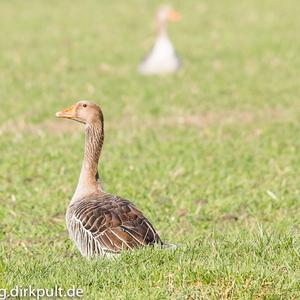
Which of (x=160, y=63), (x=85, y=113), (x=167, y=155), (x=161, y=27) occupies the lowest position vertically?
(x=167, y=155)

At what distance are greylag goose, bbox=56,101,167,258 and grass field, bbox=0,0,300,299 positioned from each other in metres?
0.20

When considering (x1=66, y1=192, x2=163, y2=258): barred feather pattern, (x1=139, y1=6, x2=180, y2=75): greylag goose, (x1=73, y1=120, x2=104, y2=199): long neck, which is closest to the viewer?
(x1=66, y1=192, x2=163, y2=258): barred feather pattern

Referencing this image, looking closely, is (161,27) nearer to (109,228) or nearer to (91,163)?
(91,163)

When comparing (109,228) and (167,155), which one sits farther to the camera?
(167,155)

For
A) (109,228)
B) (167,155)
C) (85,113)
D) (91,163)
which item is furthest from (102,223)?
(167,155)

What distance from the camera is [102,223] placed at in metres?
6.51

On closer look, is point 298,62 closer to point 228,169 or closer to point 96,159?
point 228,169

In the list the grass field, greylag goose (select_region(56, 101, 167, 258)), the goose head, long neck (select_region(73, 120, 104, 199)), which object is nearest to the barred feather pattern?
greylag goose (select_region(56, 101, 167, 258))

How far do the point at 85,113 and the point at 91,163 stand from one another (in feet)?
1.52

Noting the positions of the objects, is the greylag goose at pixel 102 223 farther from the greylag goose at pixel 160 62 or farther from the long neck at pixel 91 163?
the greylag goose at pixel 160 62

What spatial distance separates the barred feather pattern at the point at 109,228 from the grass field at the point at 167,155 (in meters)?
0.19

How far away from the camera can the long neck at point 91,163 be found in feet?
24.0

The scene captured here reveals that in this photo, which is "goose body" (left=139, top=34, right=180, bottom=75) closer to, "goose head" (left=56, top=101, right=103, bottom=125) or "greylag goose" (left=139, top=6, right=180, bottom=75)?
"greylag goose" (left=139, top=6, right=180, bottom=75)

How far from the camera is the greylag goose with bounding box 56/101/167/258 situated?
6.42 meters
